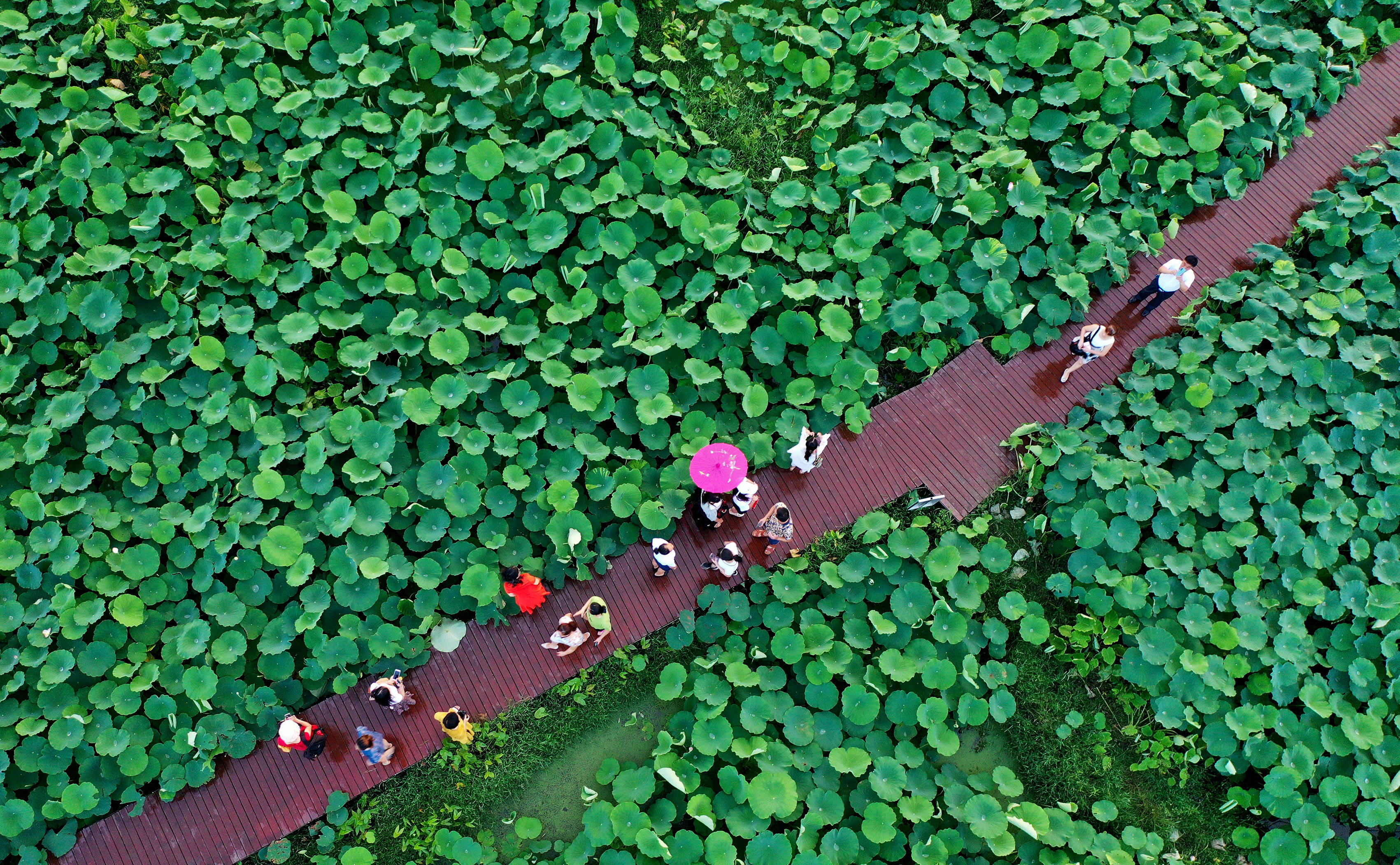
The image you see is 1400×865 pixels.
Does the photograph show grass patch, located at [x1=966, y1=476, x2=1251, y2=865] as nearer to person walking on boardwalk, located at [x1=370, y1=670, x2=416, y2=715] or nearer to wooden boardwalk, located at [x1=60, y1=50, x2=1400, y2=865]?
wooden boardwalk, located at [x1=60, y1=50, x2=1400, y2=865]

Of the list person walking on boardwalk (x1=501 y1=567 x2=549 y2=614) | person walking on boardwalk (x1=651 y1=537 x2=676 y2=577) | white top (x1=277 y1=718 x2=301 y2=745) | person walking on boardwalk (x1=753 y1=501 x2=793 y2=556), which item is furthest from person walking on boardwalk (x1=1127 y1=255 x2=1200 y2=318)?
white top (x1=277 y1=718 x2=301 y2=745)

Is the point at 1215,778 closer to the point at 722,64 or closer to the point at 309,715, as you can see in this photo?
the point at 309,715

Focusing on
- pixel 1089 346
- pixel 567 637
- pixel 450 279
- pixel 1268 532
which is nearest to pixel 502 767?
pixel 567 637

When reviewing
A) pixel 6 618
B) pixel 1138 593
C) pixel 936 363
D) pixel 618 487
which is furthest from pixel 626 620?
pixel 6 618

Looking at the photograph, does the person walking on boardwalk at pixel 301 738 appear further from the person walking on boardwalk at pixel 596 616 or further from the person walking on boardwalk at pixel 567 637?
the person walking on boardwalk at pixel 596 616

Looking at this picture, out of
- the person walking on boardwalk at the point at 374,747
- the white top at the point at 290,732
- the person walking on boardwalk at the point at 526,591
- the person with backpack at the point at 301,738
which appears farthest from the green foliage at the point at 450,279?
the person walking on boardwalk at the point at 374,747

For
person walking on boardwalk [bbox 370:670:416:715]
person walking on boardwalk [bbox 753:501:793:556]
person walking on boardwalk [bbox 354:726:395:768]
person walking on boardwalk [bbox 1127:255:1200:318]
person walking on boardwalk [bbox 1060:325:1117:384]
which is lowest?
person walking on boardwalk [bbox 354:726:395:768]
